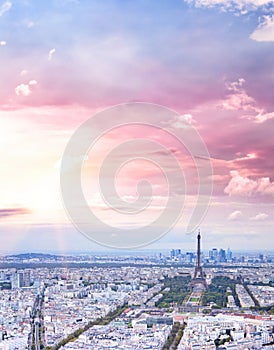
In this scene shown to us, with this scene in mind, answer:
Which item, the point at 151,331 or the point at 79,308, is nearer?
the point at 151,331

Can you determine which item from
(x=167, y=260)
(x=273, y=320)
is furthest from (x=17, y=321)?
(x=167, y=260)

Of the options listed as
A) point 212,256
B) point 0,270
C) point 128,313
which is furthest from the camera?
point 212,256

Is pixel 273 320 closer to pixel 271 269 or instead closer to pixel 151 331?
pixel 151 331

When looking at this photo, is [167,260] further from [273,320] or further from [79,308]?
[273,320]

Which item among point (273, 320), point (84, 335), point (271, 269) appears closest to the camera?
point (84, 335)

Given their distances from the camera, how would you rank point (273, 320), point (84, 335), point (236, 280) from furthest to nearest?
point (236, 280) → point (273, 320) → point (84, 335)

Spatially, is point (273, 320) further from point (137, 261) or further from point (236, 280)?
point (137, 261)

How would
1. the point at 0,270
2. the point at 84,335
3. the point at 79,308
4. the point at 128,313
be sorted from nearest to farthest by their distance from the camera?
the point at 84,335
the point at 128,313
the point at 79,308
the point at 0,270

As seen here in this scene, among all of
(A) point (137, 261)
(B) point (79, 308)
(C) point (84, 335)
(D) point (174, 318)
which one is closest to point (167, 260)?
(A) point (137, 261)

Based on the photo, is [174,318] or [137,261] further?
[137,261]
